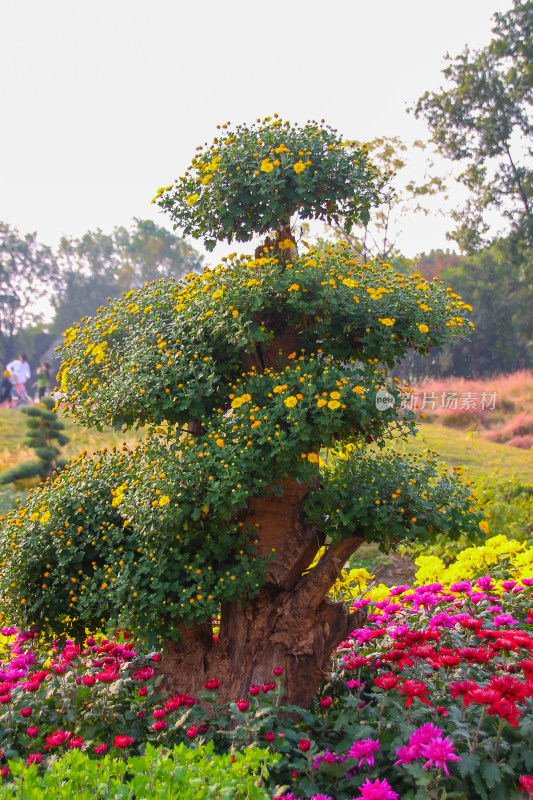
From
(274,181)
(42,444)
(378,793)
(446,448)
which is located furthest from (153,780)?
(446,448)

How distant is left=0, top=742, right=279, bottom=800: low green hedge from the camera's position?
1.86 meters

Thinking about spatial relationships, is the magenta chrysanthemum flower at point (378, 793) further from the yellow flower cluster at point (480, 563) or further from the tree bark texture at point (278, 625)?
the yellow flower cluster at point (480, 563)

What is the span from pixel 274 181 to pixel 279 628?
2.18 metres

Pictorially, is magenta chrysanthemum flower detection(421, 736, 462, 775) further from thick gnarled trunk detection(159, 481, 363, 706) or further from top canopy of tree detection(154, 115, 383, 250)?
top canopy of tree detection(154, 115, 383, 250)

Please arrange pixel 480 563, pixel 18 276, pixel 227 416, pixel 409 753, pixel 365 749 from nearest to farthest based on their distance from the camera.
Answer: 1. pixel 409 753
2. pixel 365 749
3. pixel 227 416
4. pixel 480 563
5. pixel 18 276

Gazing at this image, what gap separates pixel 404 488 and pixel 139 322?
1.63 m

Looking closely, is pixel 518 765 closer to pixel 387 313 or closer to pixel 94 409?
pixel 387 313

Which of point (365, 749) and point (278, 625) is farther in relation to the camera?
point (278, 625)

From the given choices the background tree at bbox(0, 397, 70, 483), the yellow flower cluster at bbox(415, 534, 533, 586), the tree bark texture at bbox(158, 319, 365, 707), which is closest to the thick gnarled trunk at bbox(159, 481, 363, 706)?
the tree bark texture at bbox(158, 319, 365, 707)

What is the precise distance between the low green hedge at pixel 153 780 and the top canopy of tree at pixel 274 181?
7.72 ft

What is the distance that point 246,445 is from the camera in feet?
9.02

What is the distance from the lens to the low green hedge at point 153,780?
1857 millimetres
